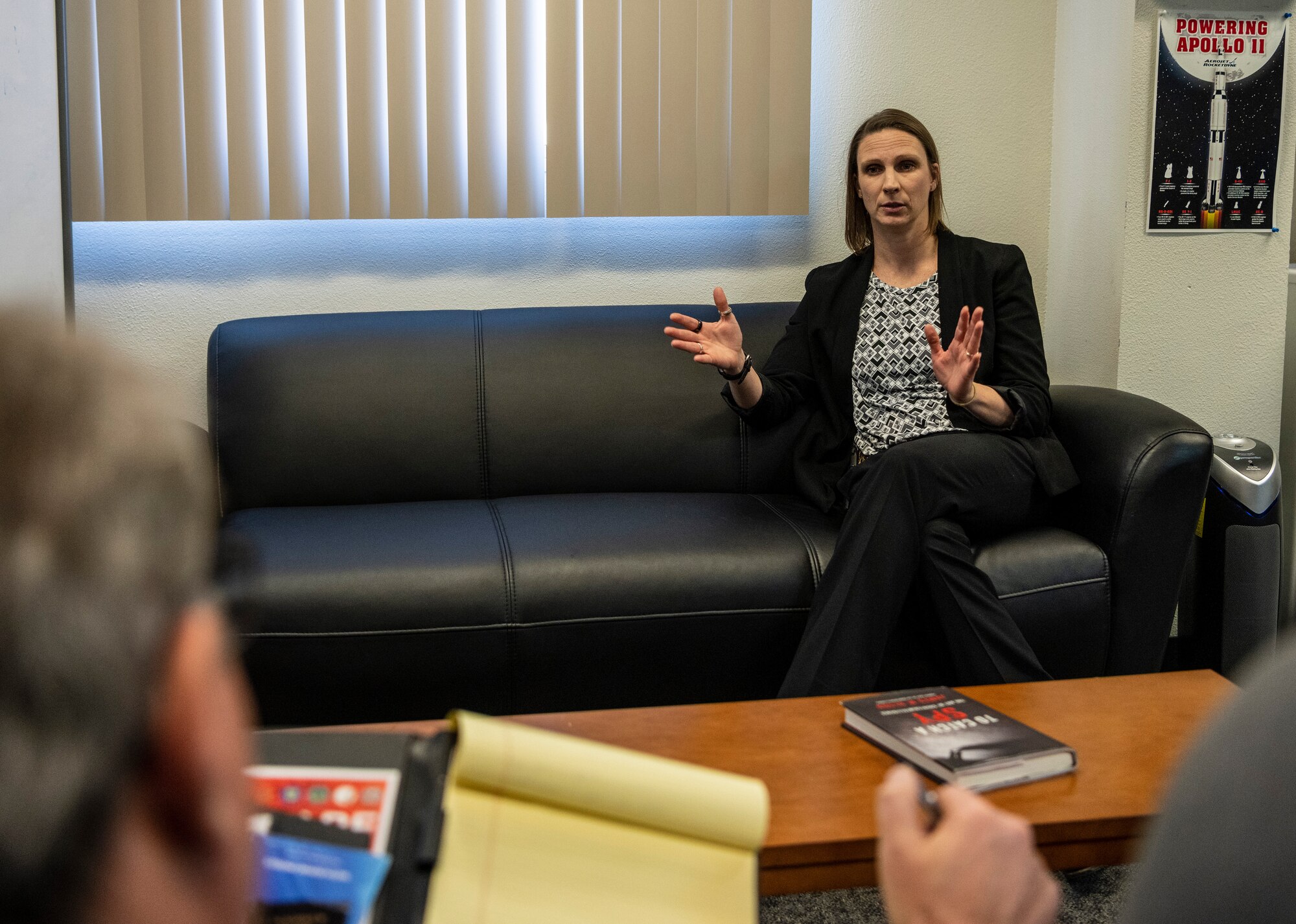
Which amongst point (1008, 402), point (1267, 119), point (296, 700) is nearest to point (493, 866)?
point (296, 700)

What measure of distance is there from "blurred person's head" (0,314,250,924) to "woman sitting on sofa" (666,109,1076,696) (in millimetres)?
1780

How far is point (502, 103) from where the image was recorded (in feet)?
9.57

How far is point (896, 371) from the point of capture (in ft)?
8.55

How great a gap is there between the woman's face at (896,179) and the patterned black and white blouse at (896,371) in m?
0.14

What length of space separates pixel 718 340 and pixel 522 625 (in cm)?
83

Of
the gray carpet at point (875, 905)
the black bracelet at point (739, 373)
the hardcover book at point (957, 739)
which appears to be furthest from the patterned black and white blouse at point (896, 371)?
the hardcover book at point (957, 739)

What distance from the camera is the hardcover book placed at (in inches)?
50.3

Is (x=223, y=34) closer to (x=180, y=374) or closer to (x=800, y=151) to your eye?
(x=180, y=374)

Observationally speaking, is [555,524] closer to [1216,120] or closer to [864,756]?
[864,756]

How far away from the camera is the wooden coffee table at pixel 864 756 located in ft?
3.80

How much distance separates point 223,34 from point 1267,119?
251 cm

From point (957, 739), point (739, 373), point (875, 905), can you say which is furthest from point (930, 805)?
point (739, 373)

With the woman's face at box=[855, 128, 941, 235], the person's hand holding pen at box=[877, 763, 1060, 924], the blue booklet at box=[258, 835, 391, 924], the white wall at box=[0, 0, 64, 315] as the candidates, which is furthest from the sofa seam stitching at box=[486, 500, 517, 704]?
the person's hand holding pen at box=[877, 763, 1060, 924]

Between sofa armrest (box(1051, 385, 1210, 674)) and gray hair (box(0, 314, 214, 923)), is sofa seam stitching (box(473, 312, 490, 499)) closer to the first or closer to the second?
sofa armrest (box(1051, 385, 1210, 674))
